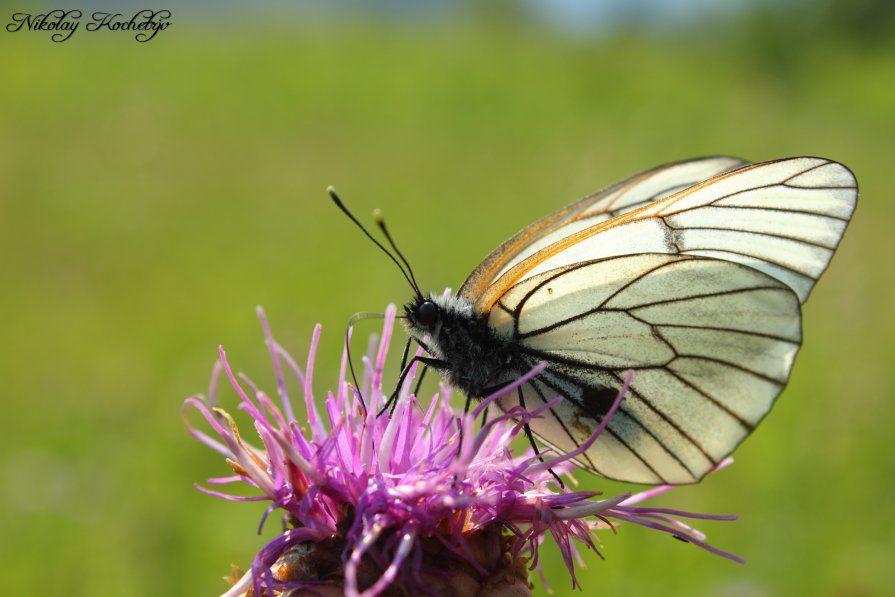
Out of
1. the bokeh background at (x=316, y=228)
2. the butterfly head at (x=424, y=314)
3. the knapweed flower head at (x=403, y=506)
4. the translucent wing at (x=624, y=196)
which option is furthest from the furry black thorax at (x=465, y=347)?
the bokeh background at (x=316, y=228)

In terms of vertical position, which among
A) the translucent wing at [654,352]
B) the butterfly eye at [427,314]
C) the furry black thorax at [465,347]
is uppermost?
the butterfly eye at [427,314]

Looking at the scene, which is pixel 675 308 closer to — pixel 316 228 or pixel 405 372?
pixel 405 372

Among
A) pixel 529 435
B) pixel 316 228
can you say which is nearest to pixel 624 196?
pixel 529 435

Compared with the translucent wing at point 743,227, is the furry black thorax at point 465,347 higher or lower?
higher

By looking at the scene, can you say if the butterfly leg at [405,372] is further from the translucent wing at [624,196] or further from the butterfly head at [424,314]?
the translucent wing at [624,196]

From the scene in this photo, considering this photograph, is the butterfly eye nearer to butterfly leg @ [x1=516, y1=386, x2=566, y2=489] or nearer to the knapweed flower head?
the knapweed flower head

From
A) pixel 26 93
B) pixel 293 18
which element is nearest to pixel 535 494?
pixel 26 93

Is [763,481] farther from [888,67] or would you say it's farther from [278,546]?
[888,67]
